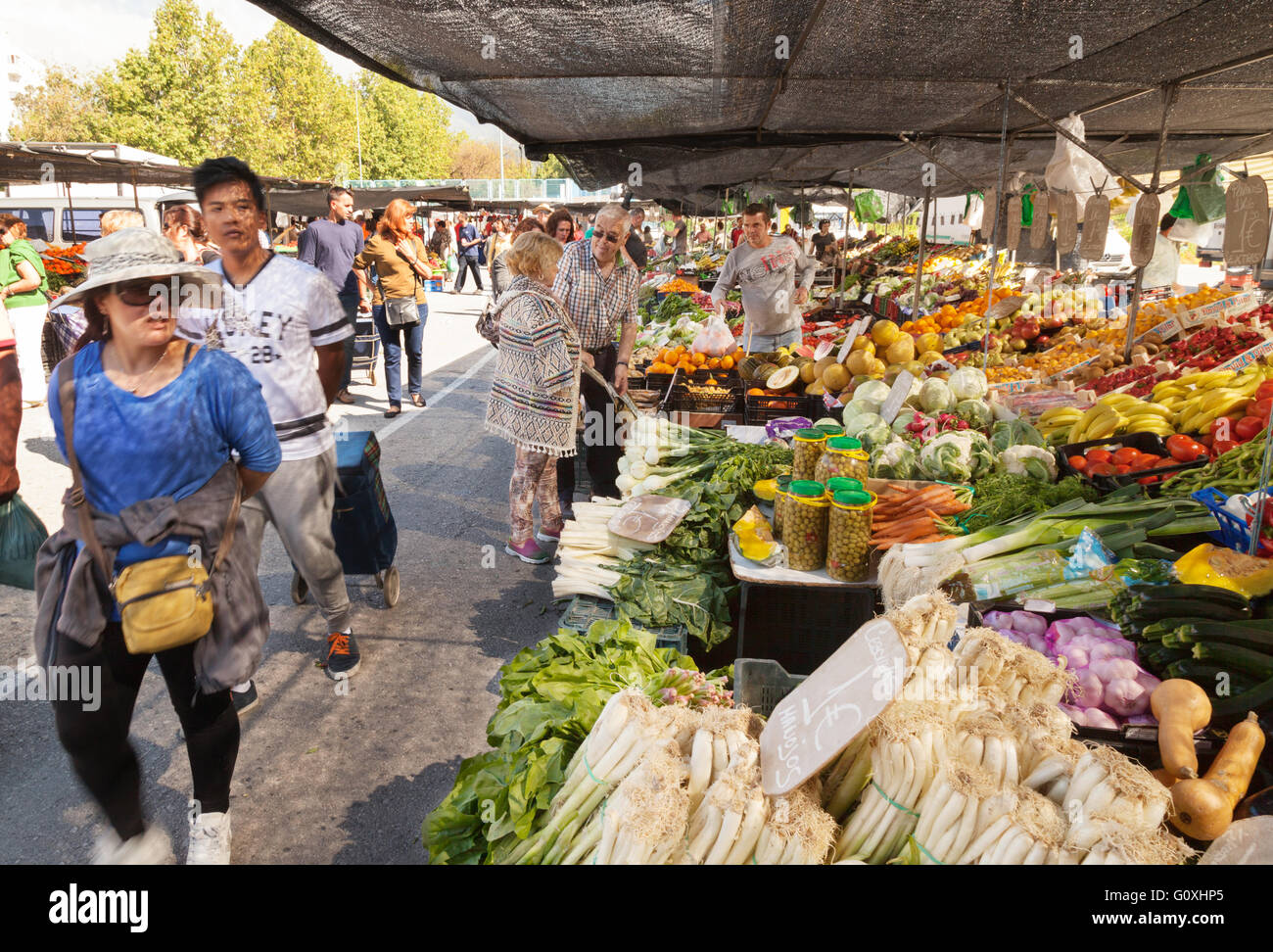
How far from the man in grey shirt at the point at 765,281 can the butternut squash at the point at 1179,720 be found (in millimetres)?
5423

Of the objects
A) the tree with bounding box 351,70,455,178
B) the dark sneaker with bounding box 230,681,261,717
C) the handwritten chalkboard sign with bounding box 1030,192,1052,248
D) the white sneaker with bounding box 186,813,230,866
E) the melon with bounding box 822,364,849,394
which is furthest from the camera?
the tree with bounding box 351,70,455,178

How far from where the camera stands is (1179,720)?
2037mm

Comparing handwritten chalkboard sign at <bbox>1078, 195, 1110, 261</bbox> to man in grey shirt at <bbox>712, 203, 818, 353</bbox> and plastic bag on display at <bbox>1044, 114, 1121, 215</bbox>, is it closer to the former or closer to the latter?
plastic bag on display at <bbox>1044, 114, 1121, 215</bbox>

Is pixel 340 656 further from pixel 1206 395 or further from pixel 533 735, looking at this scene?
pixel 1206 395

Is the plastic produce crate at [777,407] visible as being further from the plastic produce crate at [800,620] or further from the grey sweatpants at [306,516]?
the grey sweatpants at [306,516]

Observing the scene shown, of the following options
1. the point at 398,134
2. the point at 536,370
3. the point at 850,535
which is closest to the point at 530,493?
the point at 536,370

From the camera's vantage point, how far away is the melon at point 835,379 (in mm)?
5703

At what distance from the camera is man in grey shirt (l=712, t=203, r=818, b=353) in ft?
22.7

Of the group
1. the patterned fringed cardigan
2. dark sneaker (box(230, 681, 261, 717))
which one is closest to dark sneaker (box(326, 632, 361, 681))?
dark sneaker (box(230, 681, 261, 717))

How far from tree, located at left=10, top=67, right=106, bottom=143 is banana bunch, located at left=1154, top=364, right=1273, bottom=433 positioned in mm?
7628

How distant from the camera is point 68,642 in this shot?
2.10m

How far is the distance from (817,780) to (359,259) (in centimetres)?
881

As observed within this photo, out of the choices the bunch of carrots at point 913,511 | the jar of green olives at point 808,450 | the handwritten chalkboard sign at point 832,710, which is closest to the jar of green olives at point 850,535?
the bunch of carrots at point 913,511
